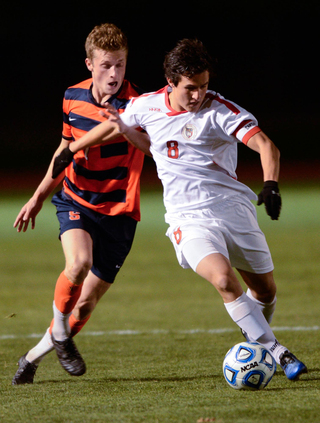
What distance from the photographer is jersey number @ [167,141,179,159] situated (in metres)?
3.88

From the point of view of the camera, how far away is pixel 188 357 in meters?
4.94

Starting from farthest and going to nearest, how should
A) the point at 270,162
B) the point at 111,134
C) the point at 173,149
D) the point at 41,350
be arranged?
1. the point at 41,350
2. the point at 111,134
3. the point at 173,149
4. the point at 270,162

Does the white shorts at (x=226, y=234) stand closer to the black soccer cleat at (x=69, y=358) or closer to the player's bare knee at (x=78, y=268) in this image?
the player's bare knee at (x=78, y=268)

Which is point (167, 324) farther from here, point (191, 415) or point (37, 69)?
point (37, 69)

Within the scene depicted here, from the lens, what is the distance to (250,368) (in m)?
3.51

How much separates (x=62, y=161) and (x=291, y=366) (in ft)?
6.74

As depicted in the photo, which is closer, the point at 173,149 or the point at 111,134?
the point at 173,149

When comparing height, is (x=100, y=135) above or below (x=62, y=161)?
above

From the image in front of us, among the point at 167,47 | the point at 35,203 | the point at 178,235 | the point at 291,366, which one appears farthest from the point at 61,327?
the point at 167,47

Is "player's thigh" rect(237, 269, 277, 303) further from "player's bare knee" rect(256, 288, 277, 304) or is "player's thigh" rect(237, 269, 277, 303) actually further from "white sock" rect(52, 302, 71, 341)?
"white sock" rect(52, 302, 71, 341)

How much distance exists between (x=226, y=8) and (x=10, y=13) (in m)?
10.7

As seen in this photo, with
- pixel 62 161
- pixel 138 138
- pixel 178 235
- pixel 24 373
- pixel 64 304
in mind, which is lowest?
pixel 24 373

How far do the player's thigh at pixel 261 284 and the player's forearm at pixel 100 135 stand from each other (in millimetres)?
1236

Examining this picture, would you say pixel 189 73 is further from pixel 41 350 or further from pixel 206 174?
pixel 41 350
